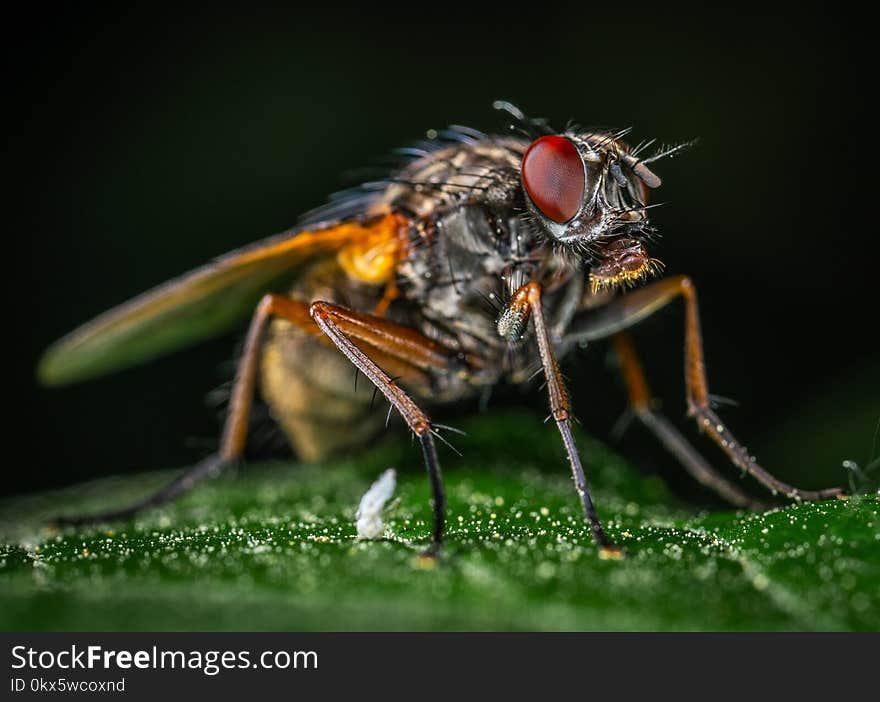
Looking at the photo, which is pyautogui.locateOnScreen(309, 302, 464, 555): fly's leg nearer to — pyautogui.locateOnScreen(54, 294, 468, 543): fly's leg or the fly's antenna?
pyautogui.locateOnScreen(54, 294, 468, 543): fly's leg

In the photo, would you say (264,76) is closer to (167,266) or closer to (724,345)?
(167,266)

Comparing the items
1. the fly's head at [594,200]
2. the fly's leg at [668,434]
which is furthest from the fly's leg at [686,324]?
the fly's head at [594,200]

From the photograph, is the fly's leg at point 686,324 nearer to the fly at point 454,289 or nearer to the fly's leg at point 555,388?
the fly at point 454,289

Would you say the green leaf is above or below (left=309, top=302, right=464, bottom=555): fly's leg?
below

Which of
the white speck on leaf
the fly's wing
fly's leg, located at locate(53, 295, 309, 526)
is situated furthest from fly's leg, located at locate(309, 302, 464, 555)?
the fly's wing

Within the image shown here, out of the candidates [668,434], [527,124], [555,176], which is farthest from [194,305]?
[668,434]

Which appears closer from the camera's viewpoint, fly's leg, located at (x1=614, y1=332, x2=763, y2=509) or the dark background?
fly's leg, located at (x1=614, y1=332, x2=763, y2=509)
